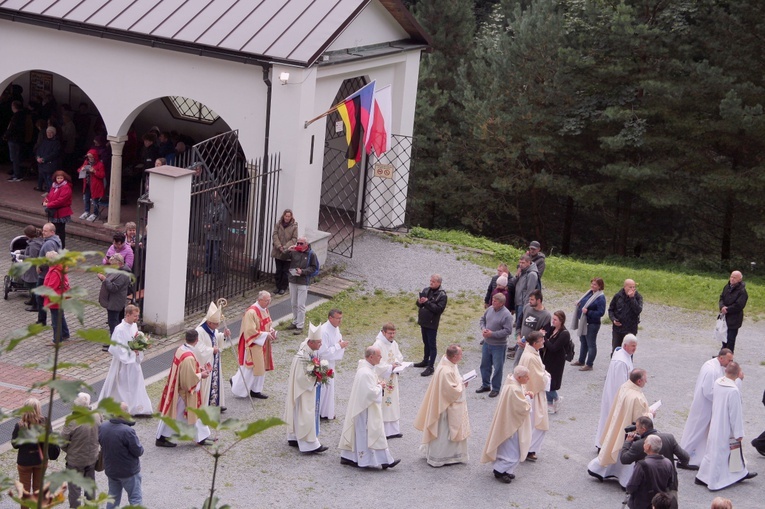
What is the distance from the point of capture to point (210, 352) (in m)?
11.7

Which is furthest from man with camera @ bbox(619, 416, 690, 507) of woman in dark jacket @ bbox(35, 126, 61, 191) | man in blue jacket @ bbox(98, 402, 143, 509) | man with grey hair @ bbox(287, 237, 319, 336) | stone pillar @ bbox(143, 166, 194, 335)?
woman in dark jacket @ bbox(35, 126, 61, 191)

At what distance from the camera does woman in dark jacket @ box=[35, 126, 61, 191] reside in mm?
Result: 19938

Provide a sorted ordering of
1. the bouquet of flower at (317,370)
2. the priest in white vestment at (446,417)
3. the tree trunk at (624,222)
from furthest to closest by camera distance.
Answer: the tree trunk at (624,222)
the bouquet of flower at (317,370)
the priest in white vestment at (446,417)

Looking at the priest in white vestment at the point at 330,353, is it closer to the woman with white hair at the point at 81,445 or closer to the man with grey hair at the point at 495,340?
the man with grey hair at the point at 495,340

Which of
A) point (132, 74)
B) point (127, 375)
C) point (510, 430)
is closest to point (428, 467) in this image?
point (510, 430)

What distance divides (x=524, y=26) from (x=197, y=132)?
1038 cm

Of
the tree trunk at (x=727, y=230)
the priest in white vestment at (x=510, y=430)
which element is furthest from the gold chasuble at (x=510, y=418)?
the tree trunk at (x=727, y=230)

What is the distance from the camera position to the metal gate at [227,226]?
15688 mm

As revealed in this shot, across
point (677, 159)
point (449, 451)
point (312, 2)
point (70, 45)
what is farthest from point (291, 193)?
point (677, 159)

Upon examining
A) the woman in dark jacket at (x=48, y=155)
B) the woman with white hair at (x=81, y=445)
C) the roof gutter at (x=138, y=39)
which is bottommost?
the woman with white hair at (x=81, y=445)

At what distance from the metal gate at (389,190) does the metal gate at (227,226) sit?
3320 mm

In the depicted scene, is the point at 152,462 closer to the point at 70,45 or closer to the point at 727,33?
the point at 70,45

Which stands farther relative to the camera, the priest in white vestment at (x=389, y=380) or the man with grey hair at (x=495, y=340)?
the man with grey hair at (x=495, y=340)

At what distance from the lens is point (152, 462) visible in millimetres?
10945
